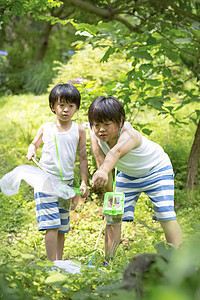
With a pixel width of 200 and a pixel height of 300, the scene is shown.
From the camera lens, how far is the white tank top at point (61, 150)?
8.97ft

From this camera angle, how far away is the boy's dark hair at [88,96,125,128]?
2.29m

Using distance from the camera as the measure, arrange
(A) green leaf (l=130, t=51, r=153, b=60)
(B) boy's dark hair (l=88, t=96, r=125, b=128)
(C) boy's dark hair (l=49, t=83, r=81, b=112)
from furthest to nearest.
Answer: (A) green leaf (l=130, t=51, r=153, b=60) < (C) boy's dark hair (l=49, t=83, r=81, b=112) < (B) boy's dark hair (l=88, t=96, r=125, b=128)

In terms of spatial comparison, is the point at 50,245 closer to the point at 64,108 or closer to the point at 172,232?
the point at 172,232

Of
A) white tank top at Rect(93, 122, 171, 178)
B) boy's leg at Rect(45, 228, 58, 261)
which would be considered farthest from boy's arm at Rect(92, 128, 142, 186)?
boy's leg at Rect(45, 228, 58, 261)

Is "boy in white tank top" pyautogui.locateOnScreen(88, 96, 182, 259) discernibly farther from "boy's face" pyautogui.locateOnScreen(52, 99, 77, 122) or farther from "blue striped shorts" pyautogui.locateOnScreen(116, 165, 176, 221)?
"boy's face" pyautogui.locateOnScreen(52, 99, 77, 122)

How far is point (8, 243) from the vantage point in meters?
3.30

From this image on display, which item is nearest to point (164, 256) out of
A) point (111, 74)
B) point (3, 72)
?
point (111, 74)

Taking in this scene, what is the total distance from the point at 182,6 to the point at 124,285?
71.2 inches

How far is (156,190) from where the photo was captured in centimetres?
262

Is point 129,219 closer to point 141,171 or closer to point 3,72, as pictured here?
point 141,171

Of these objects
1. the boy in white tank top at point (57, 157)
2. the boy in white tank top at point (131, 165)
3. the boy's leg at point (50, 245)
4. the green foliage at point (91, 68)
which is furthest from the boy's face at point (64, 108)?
the green foliage at point (91, 68)

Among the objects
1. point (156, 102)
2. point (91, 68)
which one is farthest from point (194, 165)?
point (91, 68)

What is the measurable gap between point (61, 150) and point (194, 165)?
5.59ft

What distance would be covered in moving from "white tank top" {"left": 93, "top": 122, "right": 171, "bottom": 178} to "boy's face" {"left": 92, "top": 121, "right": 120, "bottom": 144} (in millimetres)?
144
